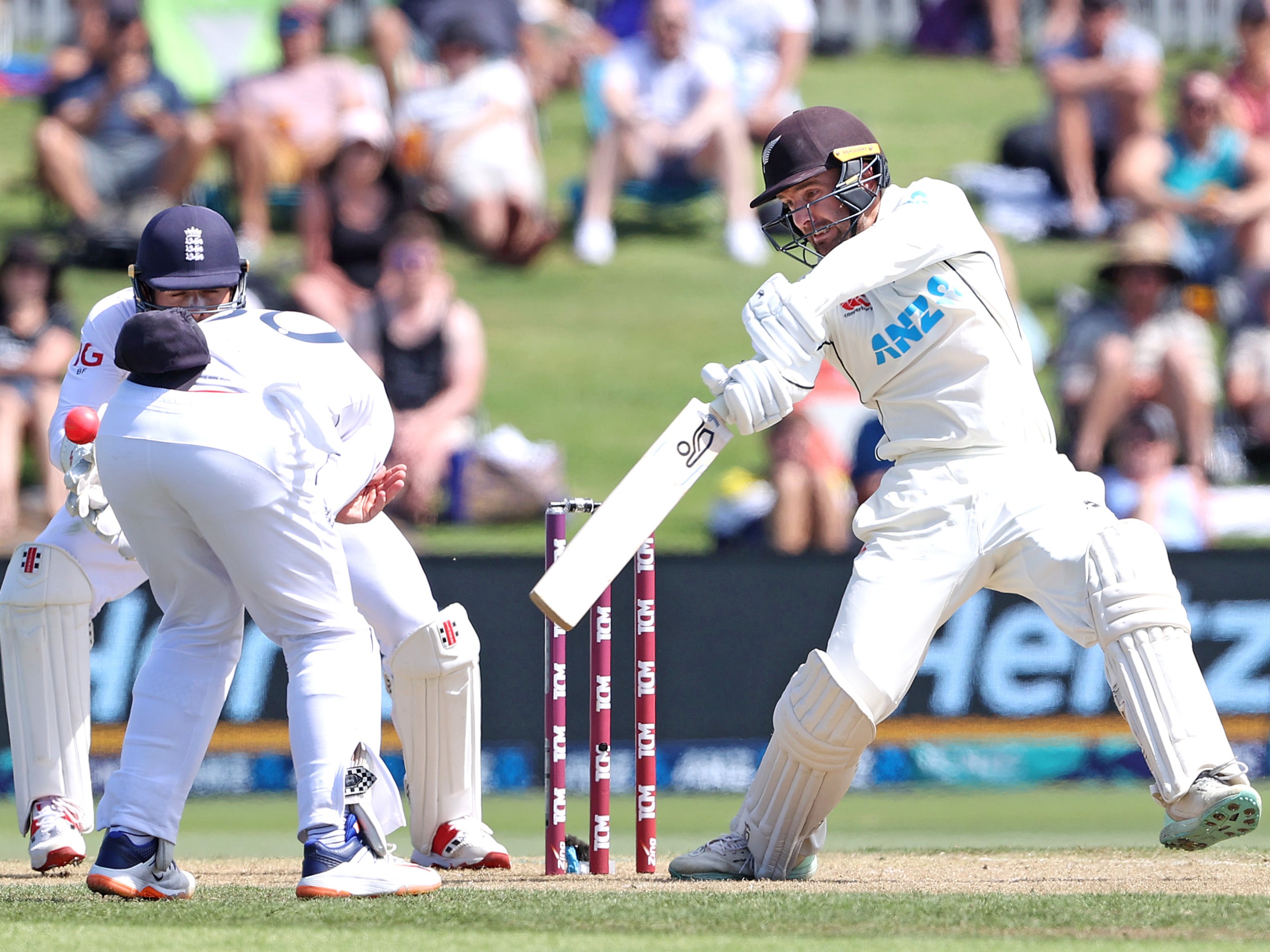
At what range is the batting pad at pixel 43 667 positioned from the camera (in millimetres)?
4676

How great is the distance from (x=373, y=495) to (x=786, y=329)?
1105 mm

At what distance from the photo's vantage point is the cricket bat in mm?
3701

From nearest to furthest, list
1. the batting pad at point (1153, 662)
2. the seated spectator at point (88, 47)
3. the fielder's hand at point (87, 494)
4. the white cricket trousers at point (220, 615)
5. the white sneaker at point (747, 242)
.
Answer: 1. the white cricket trousers at point (220, 615)
2. the batting pad at point (1153, 662)
3. the fielder's hand at point (87, 494)
4. the seated spectator at point (88, 47)
5. the white sneaker at point (747, 242)

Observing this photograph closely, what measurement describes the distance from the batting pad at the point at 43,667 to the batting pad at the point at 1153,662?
273 centimetres

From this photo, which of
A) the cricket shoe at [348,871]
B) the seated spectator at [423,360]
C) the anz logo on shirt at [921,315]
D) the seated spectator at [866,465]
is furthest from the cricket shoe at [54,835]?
the seated spectator at [866,465]

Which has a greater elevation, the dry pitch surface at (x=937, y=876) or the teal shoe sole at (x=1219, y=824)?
the teal shoe sole at (x=1219, y=824)

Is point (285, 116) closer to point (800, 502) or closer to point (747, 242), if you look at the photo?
point (747, 242)

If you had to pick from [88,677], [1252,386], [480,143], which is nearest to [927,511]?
[88,677]

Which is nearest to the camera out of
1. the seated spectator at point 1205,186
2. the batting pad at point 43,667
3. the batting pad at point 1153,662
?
the batting pad at point 1153,662

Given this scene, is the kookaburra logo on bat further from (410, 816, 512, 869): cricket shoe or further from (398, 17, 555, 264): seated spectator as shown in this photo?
(398, 17, 555, 264): seated spectator

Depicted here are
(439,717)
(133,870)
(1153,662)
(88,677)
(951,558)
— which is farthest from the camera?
(88,677)

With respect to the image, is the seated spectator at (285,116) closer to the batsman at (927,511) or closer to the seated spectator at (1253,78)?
the seated spectator at (1253,78)

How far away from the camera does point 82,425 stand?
13.3 feet

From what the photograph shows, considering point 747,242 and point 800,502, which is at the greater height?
point 747,242
